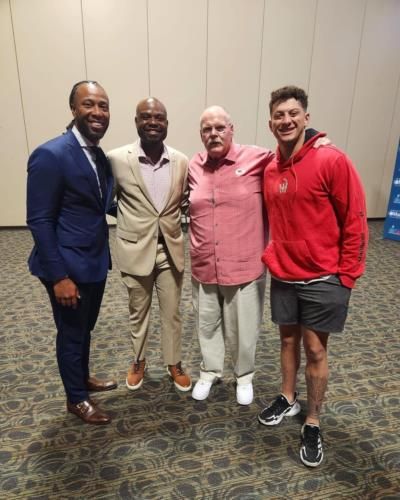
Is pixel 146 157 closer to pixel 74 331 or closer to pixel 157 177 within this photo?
pixel 157 177

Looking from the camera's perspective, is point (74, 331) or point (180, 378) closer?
point (74, 331)

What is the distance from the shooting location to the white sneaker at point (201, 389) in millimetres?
1995

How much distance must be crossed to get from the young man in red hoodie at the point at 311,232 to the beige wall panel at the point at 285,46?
480cm

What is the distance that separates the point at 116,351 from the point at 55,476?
100 centimetres

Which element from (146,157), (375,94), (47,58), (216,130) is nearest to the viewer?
(216,130)

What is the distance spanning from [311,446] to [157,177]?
151 centimetres

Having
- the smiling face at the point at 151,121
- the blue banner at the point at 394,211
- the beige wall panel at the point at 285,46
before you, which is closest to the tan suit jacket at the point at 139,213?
the smiling face at the point at 151,121

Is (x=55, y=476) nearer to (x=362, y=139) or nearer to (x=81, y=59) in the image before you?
(x=81, y=59)

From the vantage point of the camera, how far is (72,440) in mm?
1710

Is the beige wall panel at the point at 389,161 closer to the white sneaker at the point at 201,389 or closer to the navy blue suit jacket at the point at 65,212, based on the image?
the white sneaker at the point at 201,389

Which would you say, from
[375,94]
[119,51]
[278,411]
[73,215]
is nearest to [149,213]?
[73,215]

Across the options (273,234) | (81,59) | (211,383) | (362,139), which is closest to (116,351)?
(211,383)

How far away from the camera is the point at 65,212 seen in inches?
60.0

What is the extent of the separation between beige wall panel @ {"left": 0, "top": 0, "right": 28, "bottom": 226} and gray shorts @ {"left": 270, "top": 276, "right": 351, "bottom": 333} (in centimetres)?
524
